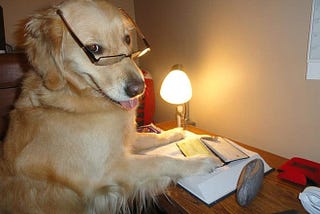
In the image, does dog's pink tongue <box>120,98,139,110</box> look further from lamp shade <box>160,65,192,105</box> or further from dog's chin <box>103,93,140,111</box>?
lamp shade <box>160,65,192,105</box>

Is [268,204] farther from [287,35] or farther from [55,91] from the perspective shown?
[55,91]

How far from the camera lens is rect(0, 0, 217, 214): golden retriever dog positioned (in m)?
0.81

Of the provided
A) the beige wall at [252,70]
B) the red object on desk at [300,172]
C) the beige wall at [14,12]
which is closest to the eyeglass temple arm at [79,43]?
the beige wall at [252,70]

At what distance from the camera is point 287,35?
90cm

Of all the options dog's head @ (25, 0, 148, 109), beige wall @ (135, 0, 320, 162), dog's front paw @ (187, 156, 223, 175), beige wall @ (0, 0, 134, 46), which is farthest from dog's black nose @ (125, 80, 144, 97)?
beige wall @ (0, 0, 134, 46)

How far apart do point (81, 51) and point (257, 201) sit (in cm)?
81

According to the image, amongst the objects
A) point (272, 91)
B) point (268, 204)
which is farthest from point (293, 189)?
point (272, 91)

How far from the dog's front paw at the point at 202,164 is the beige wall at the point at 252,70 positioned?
37cm

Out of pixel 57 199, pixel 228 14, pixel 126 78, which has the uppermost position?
pixel 228 14

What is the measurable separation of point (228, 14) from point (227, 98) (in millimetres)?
439

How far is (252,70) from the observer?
1.07 meters

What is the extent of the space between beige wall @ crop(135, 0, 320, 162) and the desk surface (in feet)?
0.84

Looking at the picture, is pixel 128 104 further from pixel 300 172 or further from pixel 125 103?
pixel 300 172

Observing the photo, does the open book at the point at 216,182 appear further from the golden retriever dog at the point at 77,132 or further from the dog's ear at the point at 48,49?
the dog's ear at the point at 48,49
